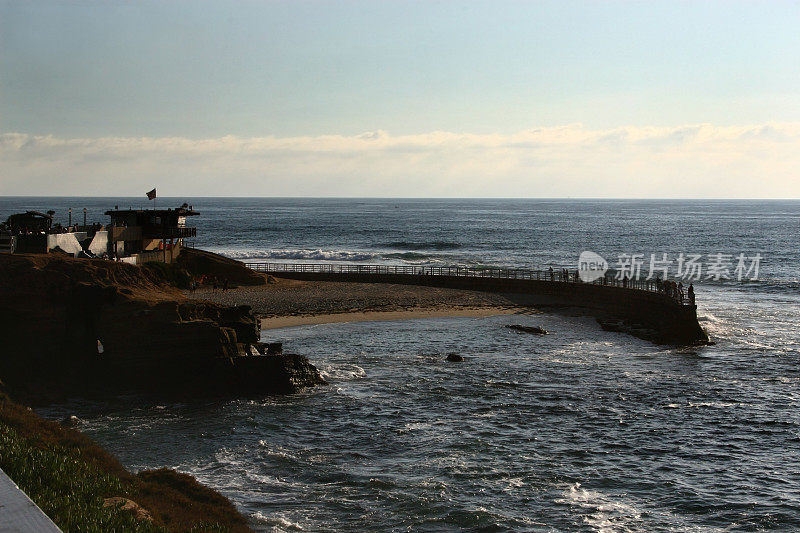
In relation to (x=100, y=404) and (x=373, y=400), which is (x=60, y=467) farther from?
(x=373, y=400)

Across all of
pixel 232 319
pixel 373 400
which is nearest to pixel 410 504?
pixel 373 400

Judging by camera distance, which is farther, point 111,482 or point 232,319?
point 232,319

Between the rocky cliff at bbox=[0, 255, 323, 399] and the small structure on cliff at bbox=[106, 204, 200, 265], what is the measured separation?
28.8m

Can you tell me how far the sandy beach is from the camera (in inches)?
1904

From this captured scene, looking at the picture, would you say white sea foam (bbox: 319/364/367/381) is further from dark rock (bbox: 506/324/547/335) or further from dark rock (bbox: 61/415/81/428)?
dark rock (bbox: 506/324/547/335)

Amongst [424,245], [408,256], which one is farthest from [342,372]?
[424,245]

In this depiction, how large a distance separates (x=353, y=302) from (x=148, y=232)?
18.8 meters

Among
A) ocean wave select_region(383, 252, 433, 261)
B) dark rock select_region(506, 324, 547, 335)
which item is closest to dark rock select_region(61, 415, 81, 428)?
dark rock select_region(506, 324, 547, 335)

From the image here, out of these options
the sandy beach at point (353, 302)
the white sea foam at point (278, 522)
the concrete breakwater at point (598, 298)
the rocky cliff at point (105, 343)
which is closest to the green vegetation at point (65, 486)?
the white sea foam at point (278, 522)

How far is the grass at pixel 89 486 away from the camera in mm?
12039

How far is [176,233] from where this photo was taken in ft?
198

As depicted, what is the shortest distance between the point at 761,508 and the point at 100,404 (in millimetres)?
21229

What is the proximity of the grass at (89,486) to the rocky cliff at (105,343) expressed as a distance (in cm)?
730

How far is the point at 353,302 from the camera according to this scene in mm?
52969
